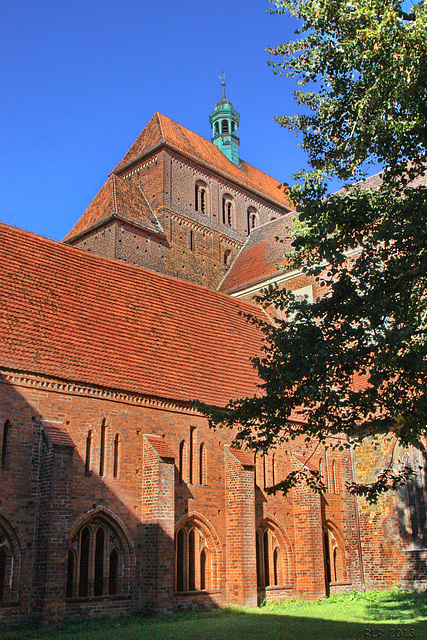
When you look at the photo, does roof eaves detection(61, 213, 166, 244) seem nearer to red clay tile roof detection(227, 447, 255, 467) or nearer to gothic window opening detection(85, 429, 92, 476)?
red clay tile roof detection(227, 447, 255, 467)

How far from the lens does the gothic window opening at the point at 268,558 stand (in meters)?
18.6

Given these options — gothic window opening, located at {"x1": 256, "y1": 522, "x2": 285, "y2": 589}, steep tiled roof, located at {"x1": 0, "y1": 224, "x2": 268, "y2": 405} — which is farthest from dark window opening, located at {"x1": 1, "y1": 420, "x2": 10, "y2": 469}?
gothic window opening, located at {"x1": 256, "y1": 522, "x2": 285, "y2": 589}

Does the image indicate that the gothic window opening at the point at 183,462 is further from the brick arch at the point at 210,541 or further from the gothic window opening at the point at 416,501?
the gothic window opening at the point at 416,501

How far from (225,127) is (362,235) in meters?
38.8

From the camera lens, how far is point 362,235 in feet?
33.1

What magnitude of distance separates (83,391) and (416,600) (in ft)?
34.5

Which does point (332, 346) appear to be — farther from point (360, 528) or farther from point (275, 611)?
point (360, 528)

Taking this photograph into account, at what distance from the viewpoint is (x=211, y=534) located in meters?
17.3

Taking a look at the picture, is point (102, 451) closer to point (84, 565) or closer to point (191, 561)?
point (84, 565)

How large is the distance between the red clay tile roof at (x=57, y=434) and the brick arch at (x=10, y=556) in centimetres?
184

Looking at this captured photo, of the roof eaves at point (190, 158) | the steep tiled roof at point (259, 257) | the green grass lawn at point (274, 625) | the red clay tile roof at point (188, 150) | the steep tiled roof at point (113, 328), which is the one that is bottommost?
the green grass lawn at point (274, 625)

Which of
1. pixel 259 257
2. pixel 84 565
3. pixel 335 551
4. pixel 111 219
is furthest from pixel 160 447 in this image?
pixel 259 257

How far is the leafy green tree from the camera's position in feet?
30.2

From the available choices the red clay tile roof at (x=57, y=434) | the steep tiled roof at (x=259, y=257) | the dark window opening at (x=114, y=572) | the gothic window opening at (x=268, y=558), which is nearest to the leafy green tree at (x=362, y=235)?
the red clay tile roof at (x=57, y=434)
